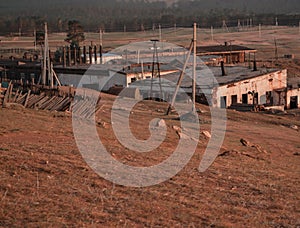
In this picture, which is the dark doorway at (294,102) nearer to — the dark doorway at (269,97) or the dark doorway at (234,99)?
the dark doorway at (269,97)

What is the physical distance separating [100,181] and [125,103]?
1627 cm

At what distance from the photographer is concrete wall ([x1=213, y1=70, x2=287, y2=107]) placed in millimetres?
32906

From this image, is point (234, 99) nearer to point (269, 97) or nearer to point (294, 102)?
point (269, 97)

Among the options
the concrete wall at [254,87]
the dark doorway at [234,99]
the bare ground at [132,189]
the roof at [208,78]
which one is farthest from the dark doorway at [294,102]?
the bare ground at [132,189]

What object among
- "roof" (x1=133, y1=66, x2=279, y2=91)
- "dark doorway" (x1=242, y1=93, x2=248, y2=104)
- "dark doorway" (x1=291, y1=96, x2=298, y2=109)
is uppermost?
"roof" (x1=133, y1=66, x2=279, y2=91)

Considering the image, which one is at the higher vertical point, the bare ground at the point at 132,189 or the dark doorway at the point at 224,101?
the bare ground at the point at 132,189

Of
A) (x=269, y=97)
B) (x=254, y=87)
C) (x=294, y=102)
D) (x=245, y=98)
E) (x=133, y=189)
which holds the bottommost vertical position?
(x=294, y=102)

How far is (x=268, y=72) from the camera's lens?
3903cm

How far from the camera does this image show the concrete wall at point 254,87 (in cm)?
3291

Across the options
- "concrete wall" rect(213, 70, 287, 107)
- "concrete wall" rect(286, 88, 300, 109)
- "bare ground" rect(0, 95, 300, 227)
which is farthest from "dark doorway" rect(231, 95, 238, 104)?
"bare ground" rect(0, 95, 300, 227)

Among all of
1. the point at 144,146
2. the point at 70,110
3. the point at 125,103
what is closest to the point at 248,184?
the point at 144,146

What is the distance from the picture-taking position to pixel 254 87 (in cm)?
3625

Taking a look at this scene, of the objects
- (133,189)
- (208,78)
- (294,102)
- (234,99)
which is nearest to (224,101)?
(234,99)

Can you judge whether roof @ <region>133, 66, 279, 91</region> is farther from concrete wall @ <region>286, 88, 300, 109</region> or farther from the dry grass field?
the dry grass field
